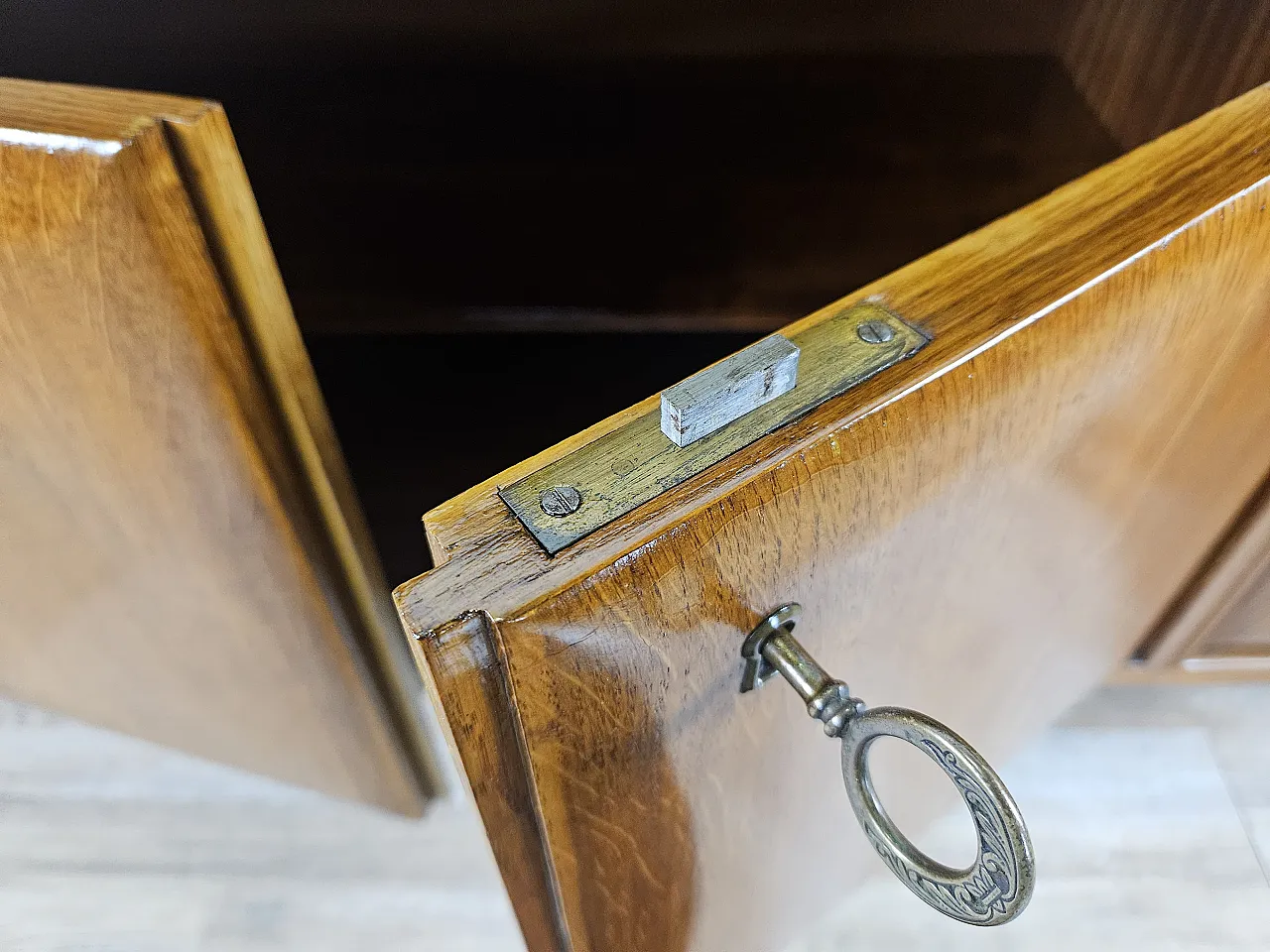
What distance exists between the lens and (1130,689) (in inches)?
34.6

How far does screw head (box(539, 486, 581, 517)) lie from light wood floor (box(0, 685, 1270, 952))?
2.00 ft

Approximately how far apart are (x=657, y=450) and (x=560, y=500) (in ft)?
0.10

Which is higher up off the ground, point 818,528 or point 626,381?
point 626,381

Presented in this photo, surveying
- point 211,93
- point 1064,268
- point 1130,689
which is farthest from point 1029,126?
point 1130,689

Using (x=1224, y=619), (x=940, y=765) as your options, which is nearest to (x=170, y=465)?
(x=940, y=765)

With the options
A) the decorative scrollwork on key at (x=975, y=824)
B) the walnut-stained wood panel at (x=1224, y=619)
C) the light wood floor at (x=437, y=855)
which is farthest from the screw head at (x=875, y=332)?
the light wood floor at (x=437, y=855)

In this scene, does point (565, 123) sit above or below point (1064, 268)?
above

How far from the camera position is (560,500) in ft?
0.81

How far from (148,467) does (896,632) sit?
32 cm

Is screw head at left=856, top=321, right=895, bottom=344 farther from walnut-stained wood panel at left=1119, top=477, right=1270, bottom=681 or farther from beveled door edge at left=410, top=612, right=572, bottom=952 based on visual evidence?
walnut-stained wood panel at left=1119, top=477, right=1270, bottom=681

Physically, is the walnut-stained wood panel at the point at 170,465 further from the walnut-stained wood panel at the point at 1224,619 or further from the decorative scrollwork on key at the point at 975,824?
the walnut-stained wood panel at the point at 1224,619

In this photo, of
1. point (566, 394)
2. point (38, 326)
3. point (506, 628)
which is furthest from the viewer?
point (566, 394)

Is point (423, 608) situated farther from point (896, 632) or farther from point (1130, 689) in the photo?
point (1130, 689)

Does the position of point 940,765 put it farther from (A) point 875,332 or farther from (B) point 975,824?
(A) point 875,332
